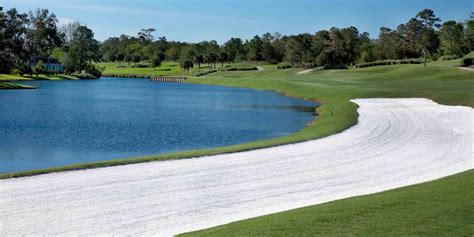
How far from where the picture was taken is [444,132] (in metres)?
33.3

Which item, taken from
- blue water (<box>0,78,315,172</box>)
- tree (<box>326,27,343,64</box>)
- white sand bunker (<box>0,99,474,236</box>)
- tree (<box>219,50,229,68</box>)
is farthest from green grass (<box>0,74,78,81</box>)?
white sand bunker (<box>0,99,474,236</box>)

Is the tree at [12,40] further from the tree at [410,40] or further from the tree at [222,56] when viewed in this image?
the tree at [410,40]

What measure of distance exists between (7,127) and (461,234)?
33.8 meters

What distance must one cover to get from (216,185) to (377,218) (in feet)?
20.0

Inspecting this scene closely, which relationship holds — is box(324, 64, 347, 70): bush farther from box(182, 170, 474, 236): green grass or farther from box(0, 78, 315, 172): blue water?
box(182, 170, 474, 236): green grass

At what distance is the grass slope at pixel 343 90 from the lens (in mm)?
26713

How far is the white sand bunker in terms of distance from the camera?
14.3 m

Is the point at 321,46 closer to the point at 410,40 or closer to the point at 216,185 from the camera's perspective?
the point at 410,40

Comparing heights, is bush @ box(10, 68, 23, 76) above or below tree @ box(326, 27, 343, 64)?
below

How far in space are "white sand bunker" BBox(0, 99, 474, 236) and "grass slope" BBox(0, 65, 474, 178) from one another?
1.41 m

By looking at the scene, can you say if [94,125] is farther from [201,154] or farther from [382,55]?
[382,55]

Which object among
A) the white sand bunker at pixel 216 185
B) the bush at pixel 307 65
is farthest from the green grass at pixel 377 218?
the bush at pixel 307 65

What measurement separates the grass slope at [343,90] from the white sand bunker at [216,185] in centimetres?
141

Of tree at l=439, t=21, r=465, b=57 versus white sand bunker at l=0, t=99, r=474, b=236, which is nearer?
white sand bunker at l=0, t=99, r=474, b=236
